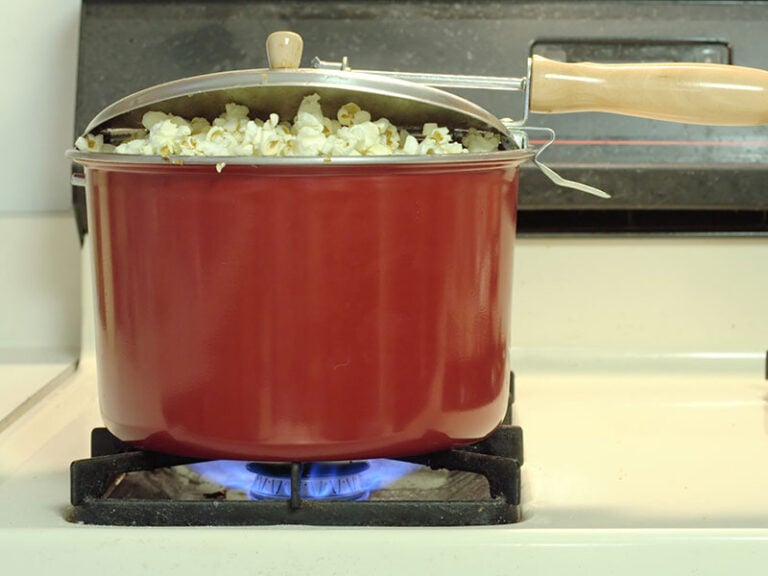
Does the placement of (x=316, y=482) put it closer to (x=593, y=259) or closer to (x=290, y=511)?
(x=290, y=511)

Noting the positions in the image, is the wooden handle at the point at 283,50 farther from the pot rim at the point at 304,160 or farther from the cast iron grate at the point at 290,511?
the cast iron grate at the point at 290,511

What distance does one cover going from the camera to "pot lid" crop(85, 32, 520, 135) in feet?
2.03

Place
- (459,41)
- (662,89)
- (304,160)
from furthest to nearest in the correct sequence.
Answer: (459,41) < (662,89) < (304,160)

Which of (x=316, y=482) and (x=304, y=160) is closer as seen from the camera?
(x=304, y=160)

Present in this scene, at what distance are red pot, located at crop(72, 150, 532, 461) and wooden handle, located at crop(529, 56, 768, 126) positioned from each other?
3.0 inches

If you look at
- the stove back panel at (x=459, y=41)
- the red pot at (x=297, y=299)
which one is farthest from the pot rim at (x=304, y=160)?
the stove back panel at (x=459, y=41)

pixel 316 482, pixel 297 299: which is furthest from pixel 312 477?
pixel 297 299

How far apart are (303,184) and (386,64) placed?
17.1 inches

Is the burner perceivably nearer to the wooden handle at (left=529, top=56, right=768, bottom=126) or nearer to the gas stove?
the gas stove

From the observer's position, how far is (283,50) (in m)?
0.66

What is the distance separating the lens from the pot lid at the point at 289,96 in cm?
62

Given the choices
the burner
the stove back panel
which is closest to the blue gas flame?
the burner

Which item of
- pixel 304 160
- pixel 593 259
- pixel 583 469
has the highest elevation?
pixel 304 160

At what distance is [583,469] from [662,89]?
29 centimetres
